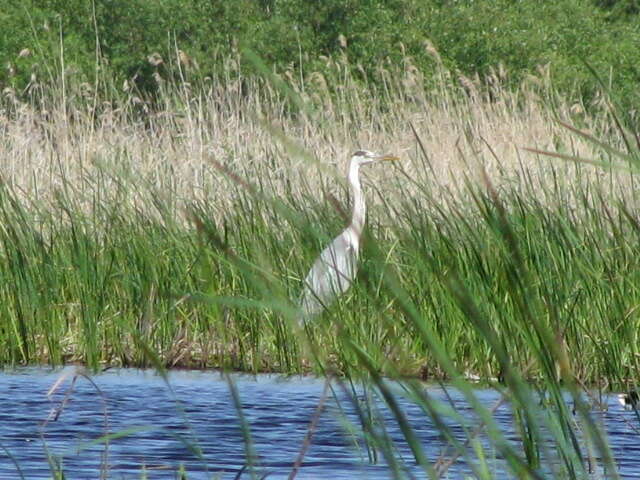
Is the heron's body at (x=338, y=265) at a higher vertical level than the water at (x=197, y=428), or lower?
higher

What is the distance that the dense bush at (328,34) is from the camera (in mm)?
21578

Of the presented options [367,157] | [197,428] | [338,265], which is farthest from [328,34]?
[197,428]

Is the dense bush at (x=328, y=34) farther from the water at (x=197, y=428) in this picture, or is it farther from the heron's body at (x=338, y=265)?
the water at (x=197, y=428)

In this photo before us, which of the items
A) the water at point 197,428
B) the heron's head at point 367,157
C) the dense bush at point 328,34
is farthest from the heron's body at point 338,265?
the dense bush at point 328,34

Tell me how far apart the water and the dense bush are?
14608 mm

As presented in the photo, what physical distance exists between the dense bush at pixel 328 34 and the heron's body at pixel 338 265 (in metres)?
11.8

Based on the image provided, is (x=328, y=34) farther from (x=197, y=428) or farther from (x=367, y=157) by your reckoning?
(x=197, y=428)

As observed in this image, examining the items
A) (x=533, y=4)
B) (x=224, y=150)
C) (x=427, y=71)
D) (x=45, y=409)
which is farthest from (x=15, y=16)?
(x=45, y=409)

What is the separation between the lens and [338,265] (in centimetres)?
727

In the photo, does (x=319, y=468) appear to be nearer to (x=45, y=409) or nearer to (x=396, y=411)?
(x=45, y=409)

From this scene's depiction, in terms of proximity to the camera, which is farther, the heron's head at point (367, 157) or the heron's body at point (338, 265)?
the heron's head at point (367, 157)

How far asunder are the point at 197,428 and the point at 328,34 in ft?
59.4

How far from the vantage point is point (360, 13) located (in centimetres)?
2223

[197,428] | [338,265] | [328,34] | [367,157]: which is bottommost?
[197,428]
